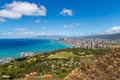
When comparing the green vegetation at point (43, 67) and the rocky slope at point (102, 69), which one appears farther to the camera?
the green vegetation at point (43, 67)

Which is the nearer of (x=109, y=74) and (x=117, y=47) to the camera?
(x=109, y=74)

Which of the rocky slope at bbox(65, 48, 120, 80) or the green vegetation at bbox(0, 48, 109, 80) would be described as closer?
the rocky slope at bbox(65, 48, 120, 80)

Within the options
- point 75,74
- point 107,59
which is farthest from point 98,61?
point 75,74

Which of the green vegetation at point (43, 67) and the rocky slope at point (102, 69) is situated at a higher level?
the rocky slope at point (102, 69)

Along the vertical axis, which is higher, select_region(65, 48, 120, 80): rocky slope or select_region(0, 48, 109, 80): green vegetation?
select_region(65, 48, 120, 80): rocky slope

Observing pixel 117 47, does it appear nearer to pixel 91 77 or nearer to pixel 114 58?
pixel 114 58

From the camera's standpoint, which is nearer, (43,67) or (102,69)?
(102,69)

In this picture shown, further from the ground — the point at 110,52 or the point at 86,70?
the point at 110,52
